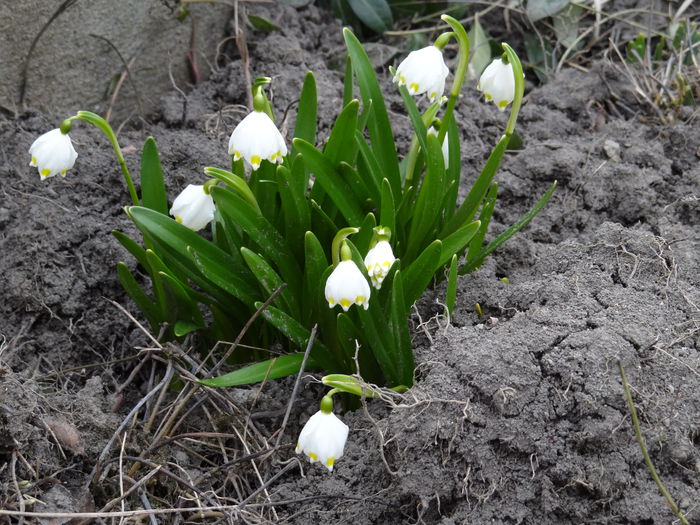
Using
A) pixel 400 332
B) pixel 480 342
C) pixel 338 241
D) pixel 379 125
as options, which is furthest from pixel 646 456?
pixel 379 125

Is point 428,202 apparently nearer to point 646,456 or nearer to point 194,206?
point 194,206

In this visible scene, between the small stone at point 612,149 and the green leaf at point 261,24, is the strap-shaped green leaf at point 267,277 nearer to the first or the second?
the small stone at point 612,149

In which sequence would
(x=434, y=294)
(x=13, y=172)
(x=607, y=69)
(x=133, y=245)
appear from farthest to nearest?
(x=607, y=69) → (x=13, y=172) → (x=434, y=294) → (x=133, y=245)

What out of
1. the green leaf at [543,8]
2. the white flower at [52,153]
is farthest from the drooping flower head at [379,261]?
the green leaf at [543,8]

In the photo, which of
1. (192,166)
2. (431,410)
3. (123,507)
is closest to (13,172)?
(192,166)

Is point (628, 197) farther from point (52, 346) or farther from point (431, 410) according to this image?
point (52, 346)

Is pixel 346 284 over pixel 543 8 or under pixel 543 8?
over
